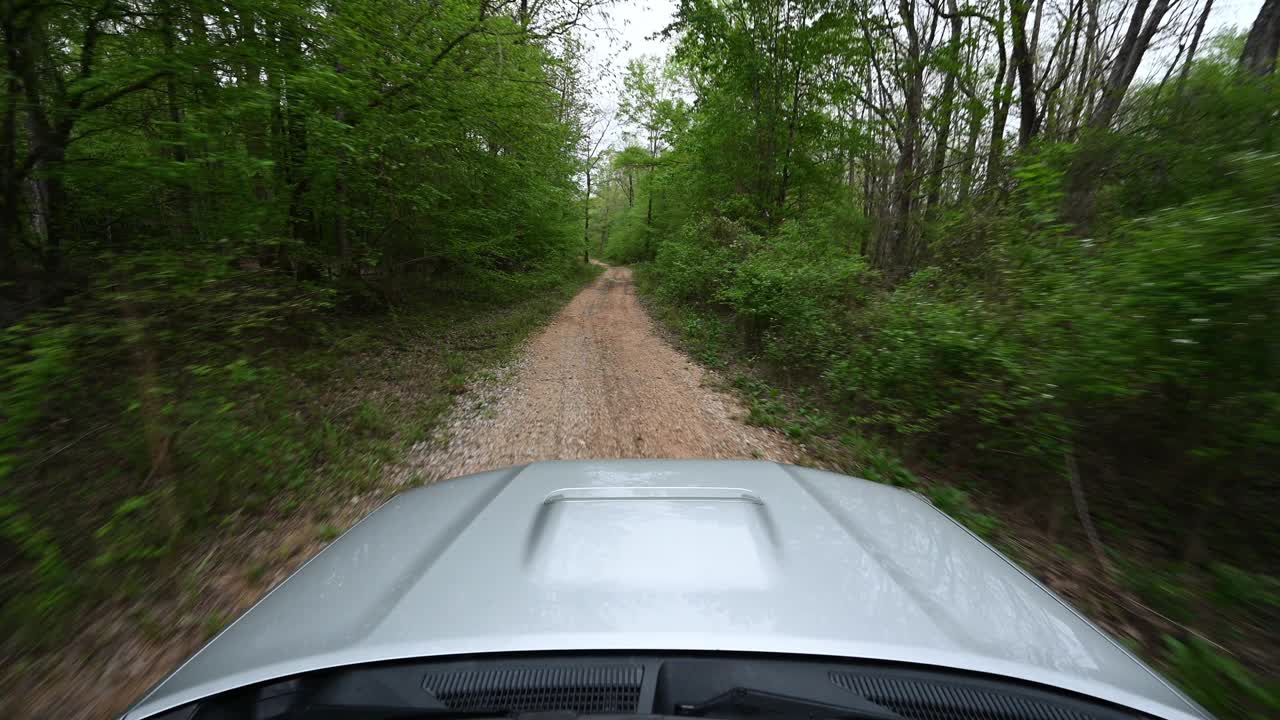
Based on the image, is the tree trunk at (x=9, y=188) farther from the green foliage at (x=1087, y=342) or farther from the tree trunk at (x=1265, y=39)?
the tree trunk at (x=1265, y=39)

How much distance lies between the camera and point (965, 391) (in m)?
4.21

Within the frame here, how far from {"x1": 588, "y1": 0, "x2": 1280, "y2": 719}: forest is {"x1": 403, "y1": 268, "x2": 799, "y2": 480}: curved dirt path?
30.2 inches

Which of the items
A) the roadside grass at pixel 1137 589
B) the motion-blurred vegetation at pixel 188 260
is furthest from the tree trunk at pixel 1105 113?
the motion-blurred vegetation at pixel 188 260

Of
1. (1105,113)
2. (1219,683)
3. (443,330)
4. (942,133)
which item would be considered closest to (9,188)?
(443,330)

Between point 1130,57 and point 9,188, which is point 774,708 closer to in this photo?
point 9,188

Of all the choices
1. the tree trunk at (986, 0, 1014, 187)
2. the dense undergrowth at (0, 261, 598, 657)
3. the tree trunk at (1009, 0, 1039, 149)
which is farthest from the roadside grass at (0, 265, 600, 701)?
the tree trunk at (1009, 0, 1039, 149)

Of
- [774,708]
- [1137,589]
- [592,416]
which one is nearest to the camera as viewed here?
[774,708]

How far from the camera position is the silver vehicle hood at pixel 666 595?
1012 millimetres

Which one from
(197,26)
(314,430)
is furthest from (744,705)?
(197,26)

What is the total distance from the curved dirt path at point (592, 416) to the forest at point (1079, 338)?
2.52 ft

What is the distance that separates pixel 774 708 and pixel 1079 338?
146 inches

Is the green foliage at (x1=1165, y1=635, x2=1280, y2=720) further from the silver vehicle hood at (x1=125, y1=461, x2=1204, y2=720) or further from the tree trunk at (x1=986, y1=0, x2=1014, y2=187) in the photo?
the tree trunk at (x1=986, y1=0, x2=1014, y2=187)

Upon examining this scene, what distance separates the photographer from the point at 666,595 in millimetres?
1143

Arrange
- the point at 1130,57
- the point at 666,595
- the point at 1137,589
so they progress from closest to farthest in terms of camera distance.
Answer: the point at 666,595
the point at 1137,589
the point at 1130,57
